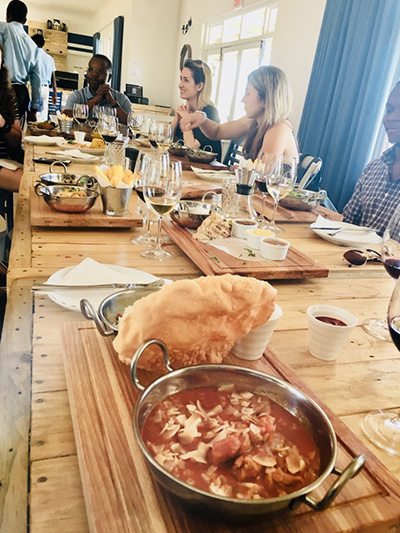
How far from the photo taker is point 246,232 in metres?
1.28

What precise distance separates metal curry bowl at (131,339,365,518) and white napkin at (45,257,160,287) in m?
0.39

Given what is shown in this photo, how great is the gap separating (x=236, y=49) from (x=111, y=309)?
6777 mm

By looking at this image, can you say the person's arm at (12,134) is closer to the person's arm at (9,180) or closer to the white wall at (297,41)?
the person's arm at (9,180)

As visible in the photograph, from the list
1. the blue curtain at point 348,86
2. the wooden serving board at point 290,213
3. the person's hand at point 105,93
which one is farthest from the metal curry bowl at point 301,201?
the person's hand at point 105,93

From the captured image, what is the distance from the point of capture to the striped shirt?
7.73ft

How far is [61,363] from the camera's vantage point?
698 mm

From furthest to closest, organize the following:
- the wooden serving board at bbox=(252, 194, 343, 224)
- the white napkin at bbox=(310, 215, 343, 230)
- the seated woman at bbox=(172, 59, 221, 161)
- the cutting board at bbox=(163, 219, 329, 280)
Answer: the seated woman at bbox=(172, 59, 221, 161)
the wooden serving board at bbox=(252, 194, 343, 224)
the white napkin at bbox=(310, 215, 343, 230)
the cutting board at bbox=(163, 219, 329, 280)

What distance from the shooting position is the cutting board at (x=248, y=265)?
109cm

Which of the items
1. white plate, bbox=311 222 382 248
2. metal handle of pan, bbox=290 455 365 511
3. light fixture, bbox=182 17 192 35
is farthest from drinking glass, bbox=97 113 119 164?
light fixture, bbox=182 17 192 35

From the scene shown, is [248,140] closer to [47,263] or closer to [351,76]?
[351,76]

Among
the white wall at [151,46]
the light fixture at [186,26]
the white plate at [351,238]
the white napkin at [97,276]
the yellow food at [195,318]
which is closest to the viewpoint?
the yellow food at [195,318]

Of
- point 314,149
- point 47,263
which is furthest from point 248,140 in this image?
point 47,263

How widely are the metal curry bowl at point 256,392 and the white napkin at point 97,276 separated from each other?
39 centimetres

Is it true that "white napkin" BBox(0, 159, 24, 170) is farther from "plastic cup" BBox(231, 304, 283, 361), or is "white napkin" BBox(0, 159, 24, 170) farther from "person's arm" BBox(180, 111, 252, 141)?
"plastic cup" BBox(231, 304, 283, 361)
